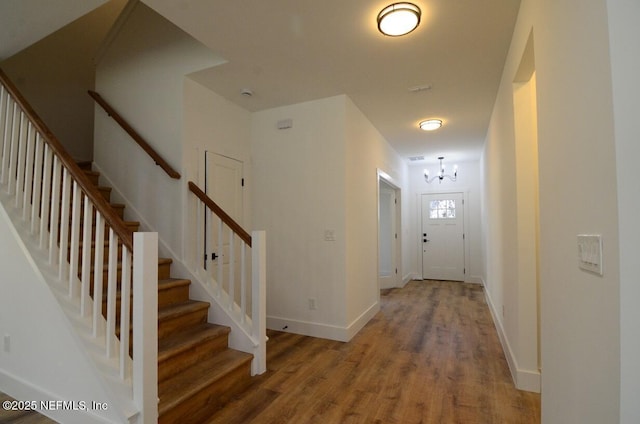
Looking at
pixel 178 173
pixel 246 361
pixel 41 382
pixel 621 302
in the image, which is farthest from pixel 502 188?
pixel 41 382

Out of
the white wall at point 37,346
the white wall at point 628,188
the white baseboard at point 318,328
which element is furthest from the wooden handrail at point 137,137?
the white wall at point 628,188

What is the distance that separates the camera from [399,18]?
199 centimetres

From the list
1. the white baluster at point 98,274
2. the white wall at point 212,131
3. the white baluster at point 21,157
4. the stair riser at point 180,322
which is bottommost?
the stair riser at point 180,322

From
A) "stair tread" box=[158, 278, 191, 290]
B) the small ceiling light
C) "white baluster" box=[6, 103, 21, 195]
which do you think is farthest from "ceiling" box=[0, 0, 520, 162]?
"stair tread" box=[158, 278, 191, 290]

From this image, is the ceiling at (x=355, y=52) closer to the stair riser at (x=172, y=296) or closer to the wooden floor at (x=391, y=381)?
the stair riser at (x=172, y=296)

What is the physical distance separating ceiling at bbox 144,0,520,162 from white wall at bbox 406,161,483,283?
3127mm

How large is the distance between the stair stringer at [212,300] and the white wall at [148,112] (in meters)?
0.02

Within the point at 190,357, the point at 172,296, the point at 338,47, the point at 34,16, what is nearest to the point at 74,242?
the point at 172,296

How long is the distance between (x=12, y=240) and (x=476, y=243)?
715cm

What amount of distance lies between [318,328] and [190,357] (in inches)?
59.9

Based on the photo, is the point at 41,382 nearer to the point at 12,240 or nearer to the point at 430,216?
the point at 12,240

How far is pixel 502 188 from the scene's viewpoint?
3.00m

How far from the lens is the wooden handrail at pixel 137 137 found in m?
2.88

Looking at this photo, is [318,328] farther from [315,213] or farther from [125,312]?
[125,312]
